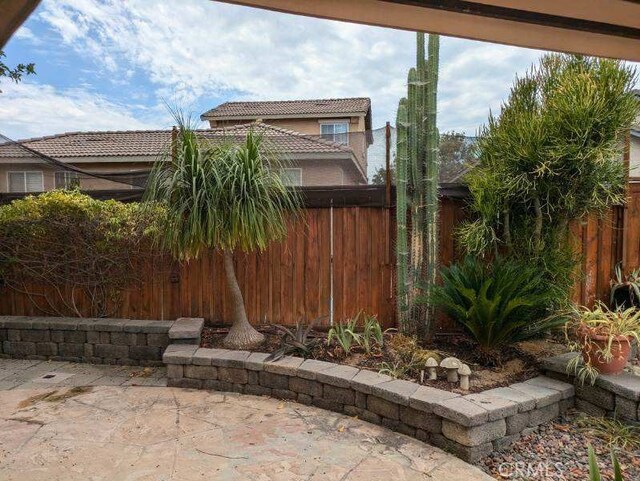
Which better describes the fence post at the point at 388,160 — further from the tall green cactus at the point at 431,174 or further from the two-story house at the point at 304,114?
the two-story house at the point at 304,114

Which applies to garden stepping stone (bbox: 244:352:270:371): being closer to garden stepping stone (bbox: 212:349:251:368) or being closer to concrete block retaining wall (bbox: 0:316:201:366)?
garden stepping stone (bbox: 212:349:251:368)

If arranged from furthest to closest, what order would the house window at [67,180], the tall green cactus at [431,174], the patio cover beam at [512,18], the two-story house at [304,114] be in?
1. the two-story house at [304,114]
2. the house window at [67,180]
3. the tall green cactus at [431,174]
4. the patio cover beam at [512,18]

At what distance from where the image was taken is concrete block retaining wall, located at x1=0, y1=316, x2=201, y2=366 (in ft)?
13.0

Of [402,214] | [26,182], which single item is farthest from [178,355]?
[26,182]

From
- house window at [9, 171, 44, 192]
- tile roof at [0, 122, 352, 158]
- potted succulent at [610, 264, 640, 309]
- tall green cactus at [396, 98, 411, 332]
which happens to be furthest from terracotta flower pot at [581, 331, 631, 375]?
house window at [9, 171, 44, 192]

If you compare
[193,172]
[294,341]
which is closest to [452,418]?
[294,341]

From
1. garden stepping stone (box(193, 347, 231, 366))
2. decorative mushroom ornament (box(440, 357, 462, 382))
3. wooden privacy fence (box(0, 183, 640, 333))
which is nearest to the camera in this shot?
decorative mushroom ornament (box(440, 357, 462, 382))

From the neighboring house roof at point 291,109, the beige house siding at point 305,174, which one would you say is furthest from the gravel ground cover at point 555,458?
the neighboring house roof at point 291,109

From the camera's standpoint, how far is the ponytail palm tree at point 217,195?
3.44 m

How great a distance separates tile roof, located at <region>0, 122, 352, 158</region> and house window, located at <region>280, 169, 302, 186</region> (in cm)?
22

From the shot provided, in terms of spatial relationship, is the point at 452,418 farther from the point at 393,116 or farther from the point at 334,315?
the point at 393,116

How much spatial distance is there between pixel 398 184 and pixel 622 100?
6.02ft

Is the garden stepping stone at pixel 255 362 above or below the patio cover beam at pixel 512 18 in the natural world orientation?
below

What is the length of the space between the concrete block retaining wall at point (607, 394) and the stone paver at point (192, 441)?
111 centimetres
